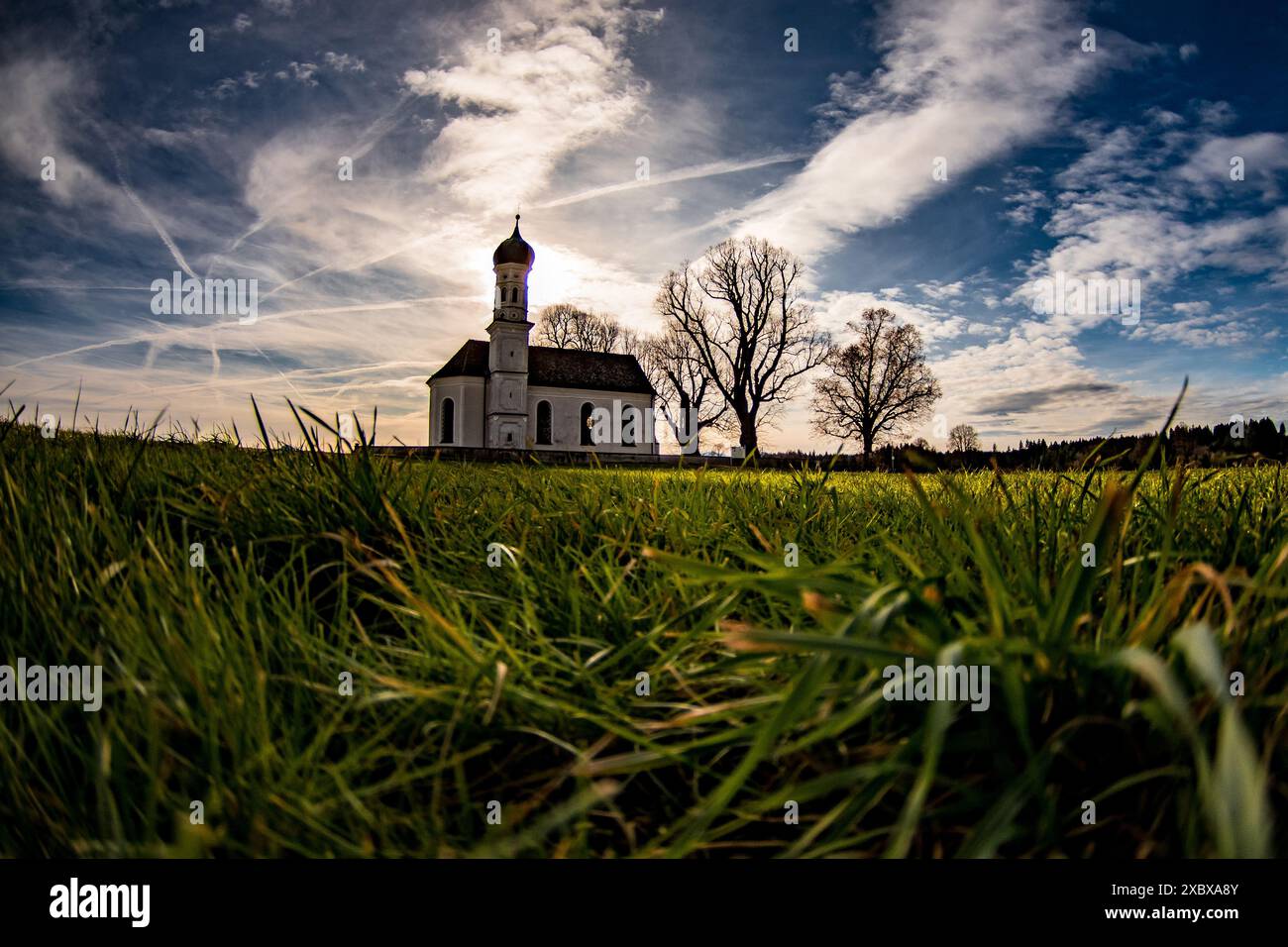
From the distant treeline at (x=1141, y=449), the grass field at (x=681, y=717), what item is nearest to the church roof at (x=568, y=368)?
the distant treeline at (x=1141, y=449)

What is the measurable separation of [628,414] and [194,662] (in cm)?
5978

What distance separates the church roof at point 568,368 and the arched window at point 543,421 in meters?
1.74

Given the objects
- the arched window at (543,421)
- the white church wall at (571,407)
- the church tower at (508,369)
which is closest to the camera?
the church tower at (508,369)

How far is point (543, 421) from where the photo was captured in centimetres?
5809

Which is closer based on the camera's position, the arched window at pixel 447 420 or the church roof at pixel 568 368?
the arched window at pixel 447 420

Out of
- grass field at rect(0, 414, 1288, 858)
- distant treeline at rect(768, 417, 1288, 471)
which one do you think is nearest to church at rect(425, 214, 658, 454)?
distant treeline at rect(768, 417, 1288, 471)

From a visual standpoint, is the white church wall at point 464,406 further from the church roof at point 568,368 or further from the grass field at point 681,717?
the grass field at point 681,717

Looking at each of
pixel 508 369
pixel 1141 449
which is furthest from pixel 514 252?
pixel 1141 449

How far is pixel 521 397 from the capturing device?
180 feet

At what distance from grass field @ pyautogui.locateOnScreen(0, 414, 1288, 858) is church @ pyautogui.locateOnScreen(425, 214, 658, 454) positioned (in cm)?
5009

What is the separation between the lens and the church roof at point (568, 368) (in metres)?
57.2
